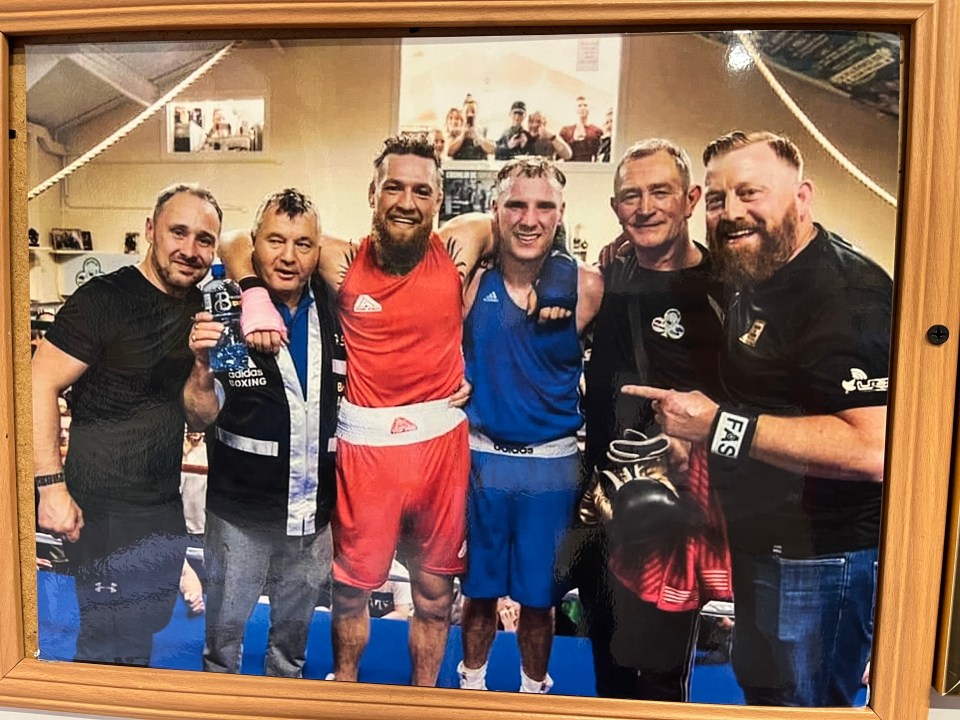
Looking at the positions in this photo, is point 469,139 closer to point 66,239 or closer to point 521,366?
point 521,366

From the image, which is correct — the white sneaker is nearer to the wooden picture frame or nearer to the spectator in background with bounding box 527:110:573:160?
the wooden picture frame

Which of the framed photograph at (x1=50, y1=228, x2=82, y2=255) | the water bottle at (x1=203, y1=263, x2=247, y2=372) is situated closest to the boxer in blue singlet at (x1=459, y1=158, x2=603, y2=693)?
the water bottle at (x1=203, y1=263, x2=247, y2=372)

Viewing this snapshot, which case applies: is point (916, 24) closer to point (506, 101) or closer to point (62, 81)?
point (506, 101)

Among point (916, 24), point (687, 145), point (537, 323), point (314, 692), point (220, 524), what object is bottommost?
point (314, 692)

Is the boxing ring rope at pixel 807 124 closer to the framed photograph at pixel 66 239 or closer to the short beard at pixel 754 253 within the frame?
the short beard at pixel 754 253

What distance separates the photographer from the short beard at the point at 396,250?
26.5 inches

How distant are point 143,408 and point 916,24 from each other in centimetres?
87

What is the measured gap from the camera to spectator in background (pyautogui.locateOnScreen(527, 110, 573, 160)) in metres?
0.65

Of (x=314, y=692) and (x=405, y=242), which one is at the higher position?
(x=405, y=242)

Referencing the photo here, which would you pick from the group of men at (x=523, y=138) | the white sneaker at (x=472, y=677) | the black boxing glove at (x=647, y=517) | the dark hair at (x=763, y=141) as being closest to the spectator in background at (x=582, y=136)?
the group of men at (x=523, y=138)

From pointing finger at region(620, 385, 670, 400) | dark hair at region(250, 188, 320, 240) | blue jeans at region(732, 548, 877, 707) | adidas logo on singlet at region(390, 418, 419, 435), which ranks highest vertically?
dark hair at region(250, 188, 320, 240)

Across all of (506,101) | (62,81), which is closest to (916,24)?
(506,101)

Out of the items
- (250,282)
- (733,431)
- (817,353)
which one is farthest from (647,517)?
(250,282)

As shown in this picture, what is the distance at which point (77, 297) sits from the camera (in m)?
0.71
